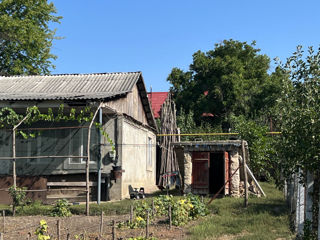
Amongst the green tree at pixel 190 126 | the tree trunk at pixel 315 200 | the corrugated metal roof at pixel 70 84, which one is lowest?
the tree trunk at pixel 315 200

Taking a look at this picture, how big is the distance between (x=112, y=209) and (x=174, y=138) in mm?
10539

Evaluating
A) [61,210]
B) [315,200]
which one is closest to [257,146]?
[61,210]

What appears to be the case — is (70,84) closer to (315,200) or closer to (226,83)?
(226,83)

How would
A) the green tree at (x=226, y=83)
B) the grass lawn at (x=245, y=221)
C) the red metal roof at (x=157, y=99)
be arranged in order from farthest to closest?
the red metal roof at (x=157, y=99) → the green tree at (x=226, y=83) → the grass lawn at (x=245, y=221)

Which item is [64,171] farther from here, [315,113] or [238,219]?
[315,113]

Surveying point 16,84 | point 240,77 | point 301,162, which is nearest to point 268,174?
point 240,77

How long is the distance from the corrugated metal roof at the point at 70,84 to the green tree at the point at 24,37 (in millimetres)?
7362

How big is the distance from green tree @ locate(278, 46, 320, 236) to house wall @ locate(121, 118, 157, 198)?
345 inches

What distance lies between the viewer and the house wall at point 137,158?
1611 cm

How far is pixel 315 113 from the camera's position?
6.16 m

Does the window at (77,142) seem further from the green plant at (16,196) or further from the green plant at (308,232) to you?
the green plant at (308,232)

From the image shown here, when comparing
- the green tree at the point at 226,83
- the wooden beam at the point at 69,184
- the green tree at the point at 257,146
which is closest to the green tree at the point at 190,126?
the green tree at the point at 226,83

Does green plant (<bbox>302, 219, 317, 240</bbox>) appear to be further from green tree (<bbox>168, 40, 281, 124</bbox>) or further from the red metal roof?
the red metal roof

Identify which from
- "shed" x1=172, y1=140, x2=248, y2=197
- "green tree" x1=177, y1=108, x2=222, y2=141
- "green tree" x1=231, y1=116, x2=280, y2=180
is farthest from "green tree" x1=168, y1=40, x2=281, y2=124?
"shed" x1=172, y1=140, x2=248, y2=197
